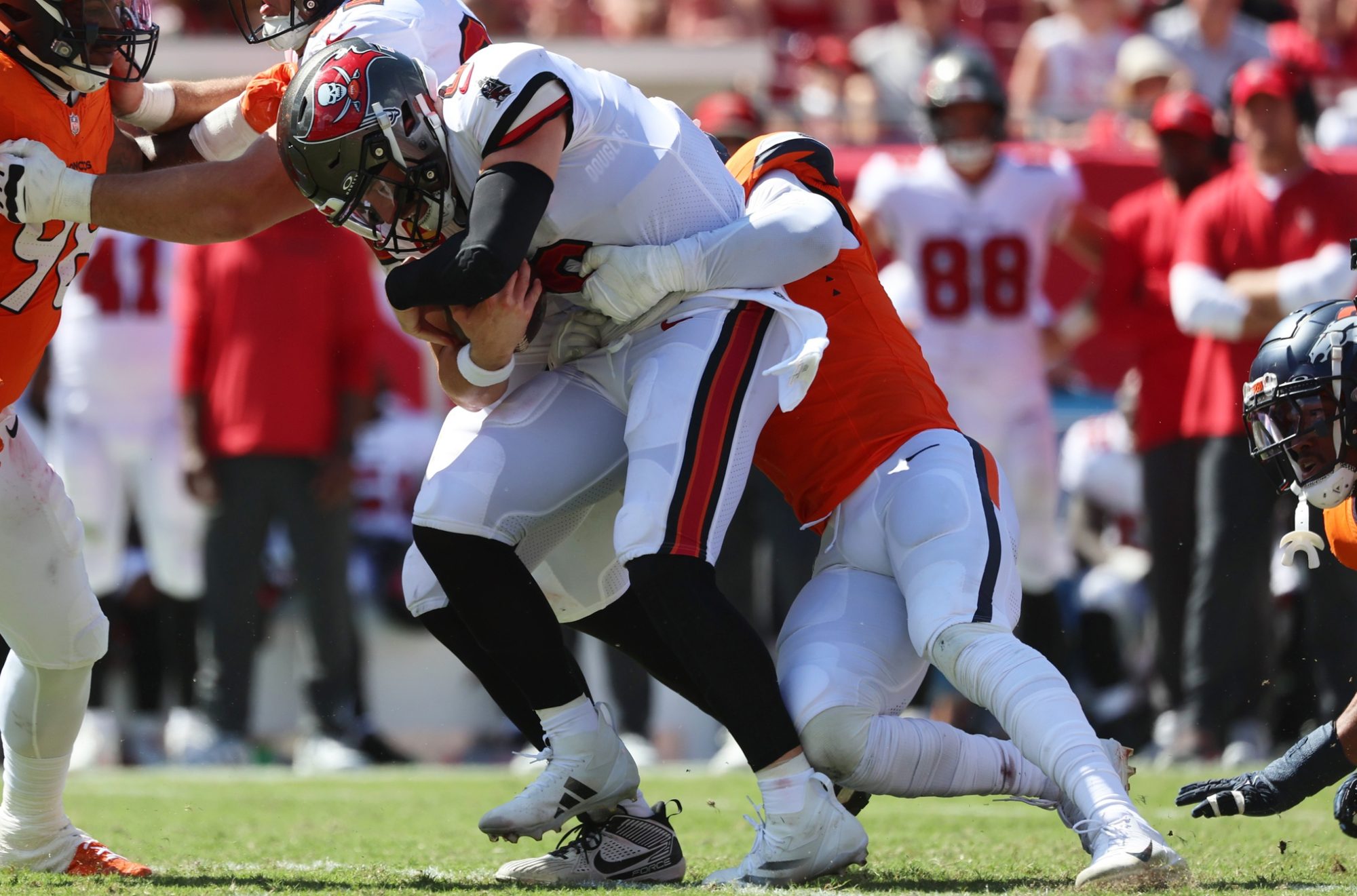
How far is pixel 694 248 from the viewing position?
362 centimetres

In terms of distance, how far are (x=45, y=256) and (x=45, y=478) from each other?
48 cm

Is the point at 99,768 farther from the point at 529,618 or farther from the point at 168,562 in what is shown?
the point at 529,618

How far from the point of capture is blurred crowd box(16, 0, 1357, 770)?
6535mm

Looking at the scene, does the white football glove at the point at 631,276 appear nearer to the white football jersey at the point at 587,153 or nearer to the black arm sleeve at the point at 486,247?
the white football jersey at the point at 587,153

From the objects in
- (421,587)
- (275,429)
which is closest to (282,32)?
(421,587)

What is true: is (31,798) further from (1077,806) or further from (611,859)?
(1077,806)

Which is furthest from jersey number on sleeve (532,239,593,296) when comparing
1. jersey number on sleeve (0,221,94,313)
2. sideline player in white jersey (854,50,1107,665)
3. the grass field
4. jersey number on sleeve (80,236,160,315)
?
jersey number on sleeve (80,236,160,315)

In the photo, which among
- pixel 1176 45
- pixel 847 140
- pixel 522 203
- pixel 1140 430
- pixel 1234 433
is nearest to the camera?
pixel 522 203

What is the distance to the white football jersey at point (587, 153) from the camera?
11.3ft

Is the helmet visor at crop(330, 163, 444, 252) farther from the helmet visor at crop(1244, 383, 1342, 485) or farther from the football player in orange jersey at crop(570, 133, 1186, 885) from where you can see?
the helmet visor at crop(1244, 383, 1342, 485)

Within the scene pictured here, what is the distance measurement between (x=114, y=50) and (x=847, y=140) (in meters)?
4.59

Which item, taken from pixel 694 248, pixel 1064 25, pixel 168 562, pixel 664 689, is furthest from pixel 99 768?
pixel 1064 25

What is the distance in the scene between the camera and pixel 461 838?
462cm

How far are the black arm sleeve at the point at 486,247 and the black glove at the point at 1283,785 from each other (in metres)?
1.77
